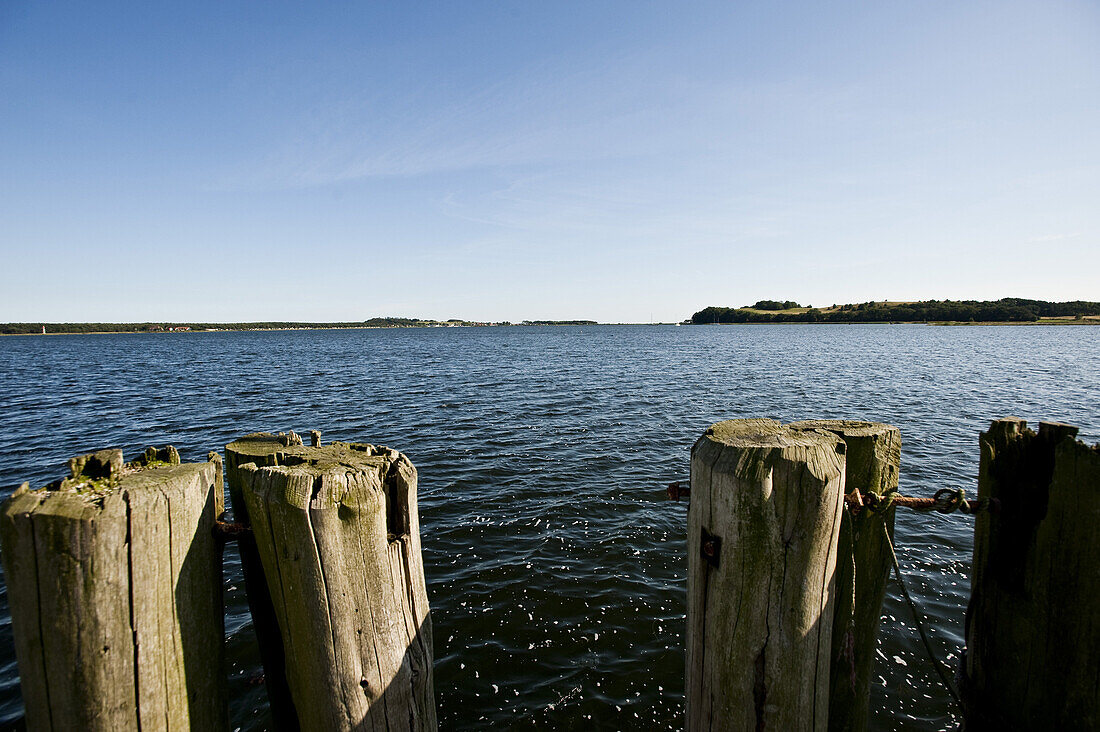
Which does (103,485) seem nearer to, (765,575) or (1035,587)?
(765,575)

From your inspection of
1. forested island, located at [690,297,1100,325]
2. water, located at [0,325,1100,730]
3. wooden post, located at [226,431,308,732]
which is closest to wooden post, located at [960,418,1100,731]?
water, located at [0,325,1100,730]

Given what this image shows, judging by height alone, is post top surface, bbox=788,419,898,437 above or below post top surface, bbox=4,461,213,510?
above

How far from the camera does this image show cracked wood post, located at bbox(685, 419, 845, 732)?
2.55m

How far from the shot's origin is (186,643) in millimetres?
2670

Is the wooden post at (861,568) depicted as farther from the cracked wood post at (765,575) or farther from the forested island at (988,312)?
the forested island at (988,312)

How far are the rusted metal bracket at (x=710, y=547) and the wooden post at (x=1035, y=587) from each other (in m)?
1.76

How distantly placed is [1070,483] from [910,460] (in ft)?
42.3

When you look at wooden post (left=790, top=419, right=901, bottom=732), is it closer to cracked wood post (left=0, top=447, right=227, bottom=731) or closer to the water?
the water

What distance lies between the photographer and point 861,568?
3.21 meters

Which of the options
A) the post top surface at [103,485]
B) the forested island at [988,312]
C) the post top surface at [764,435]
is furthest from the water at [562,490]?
the forested island at [988,312]

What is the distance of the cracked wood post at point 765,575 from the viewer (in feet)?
8.36

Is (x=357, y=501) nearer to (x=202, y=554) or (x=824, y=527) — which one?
(x=202, y=554)

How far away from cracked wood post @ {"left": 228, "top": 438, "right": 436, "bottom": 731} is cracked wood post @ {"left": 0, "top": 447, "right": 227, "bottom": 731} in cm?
38

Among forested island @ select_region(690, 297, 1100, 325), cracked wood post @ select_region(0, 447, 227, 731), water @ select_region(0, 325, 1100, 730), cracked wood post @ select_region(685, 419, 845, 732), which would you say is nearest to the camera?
cracked wood post @ select_region(0, 447, 227, 731)
